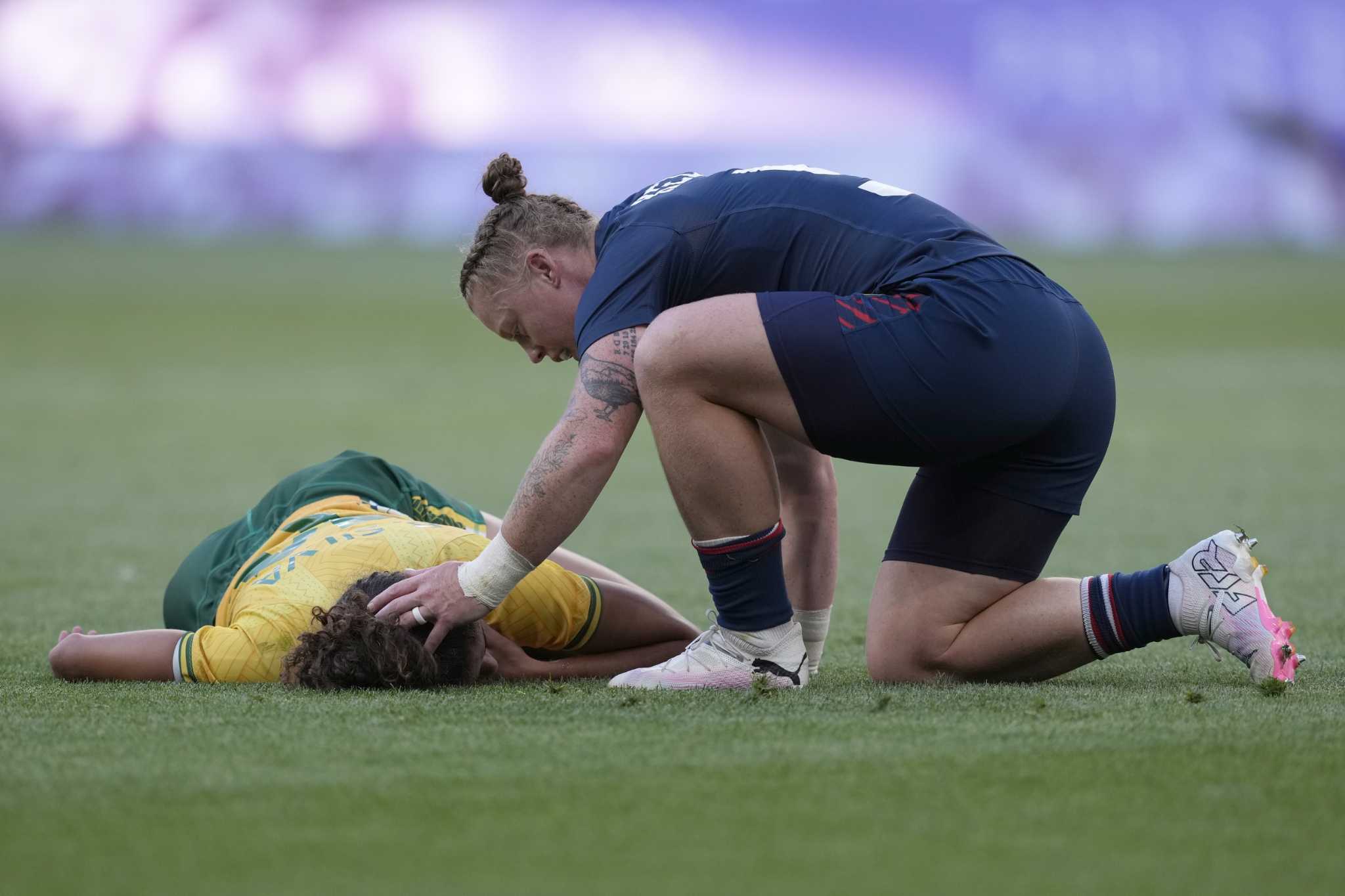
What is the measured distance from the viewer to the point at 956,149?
23625 mm

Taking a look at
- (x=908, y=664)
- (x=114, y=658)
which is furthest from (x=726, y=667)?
(x=114, y=658)

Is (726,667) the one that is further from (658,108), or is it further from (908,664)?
(658,108)

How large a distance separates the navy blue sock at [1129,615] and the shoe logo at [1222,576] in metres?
0.08

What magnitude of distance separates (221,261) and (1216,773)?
26.3 meters

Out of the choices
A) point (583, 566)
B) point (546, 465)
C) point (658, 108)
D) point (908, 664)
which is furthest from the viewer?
point (658, 108)

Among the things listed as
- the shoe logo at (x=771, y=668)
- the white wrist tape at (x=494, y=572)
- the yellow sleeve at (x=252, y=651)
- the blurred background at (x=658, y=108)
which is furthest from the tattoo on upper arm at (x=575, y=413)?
the blurred background at (x=658, y=108)

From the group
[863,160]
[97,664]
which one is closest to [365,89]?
[863,160]

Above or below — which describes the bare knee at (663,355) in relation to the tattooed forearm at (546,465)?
above

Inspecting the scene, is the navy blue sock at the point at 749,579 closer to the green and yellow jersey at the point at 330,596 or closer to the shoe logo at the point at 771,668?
the shoe logo at the point at 771,668

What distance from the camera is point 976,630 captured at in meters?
3.30

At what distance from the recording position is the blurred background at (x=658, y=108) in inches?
911

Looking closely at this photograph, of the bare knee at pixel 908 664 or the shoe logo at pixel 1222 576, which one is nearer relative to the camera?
the shoe logo at pixel 1222 576

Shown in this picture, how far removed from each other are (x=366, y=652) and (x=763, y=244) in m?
1.19

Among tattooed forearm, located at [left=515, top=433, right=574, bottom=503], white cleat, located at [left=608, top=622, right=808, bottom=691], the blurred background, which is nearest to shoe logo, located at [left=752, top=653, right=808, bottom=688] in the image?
white cleat, located at [left=608, top=622, right=808, bottom=691]
